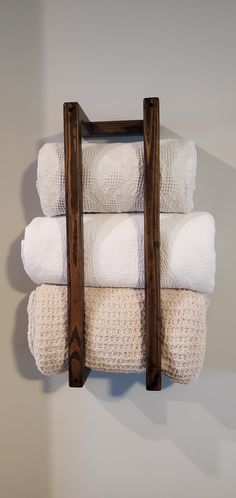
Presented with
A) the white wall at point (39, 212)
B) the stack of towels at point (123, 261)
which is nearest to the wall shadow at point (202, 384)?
the white wall at point (39, 212)

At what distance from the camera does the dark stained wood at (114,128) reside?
24.8 inches

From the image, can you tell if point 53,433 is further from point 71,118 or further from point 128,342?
point 71,118

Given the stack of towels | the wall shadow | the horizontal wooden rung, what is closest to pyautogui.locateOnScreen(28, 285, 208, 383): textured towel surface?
the stack of towels

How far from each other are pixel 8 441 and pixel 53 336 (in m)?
0.35

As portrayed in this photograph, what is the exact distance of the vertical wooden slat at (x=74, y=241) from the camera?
0.53 metres

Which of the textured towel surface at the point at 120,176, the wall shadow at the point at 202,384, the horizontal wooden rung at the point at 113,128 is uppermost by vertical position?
the horizontal wooden rung at the point at 113,128

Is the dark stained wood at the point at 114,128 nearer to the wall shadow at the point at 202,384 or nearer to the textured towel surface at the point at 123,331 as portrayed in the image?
the wall shadow at the point at 202,384

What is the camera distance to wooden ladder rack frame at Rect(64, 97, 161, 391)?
52cm

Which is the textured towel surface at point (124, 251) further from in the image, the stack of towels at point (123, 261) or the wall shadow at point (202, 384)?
the wall shadow at point (202, 384)

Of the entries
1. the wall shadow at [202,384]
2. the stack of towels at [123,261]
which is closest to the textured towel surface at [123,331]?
the stack of towels at [123,261]

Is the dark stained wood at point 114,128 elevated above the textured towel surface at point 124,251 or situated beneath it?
elevated above

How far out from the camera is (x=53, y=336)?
1.86ft

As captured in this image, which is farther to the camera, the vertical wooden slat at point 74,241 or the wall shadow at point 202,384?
the wall shadow at point 202,384
